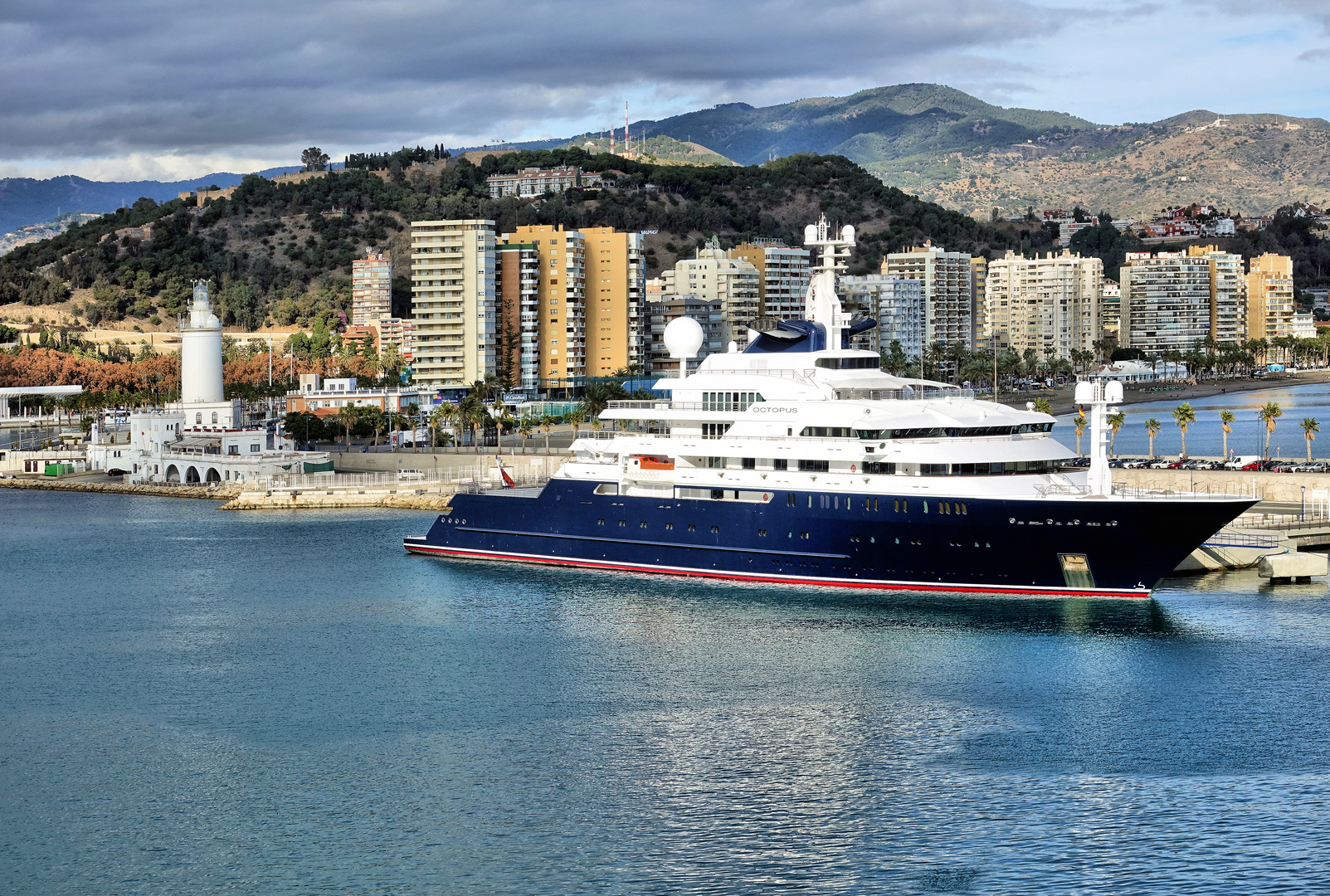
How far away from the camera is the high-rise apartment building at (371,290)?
14038 cm

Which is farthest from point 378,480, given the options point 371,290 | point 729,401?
point 371,290

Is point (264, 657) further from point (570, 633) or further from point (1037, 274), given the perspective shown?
point (1037, 274)

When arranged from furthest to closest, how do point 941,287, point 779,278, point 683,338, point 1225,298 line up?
1. point 1225,298
2. point 941,287
3. point 779,278
4. point 683,338

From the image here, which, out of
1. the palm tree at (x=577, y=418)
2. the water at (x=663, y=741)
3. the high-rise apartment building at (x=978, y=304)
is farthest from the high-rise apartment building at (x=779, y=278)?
the water at (x=663, y=741)

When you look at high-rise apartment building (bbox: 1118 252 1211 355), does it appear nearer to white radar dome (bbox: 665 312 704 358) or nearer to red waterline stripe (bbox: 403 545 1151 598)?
white radar dome (bbox: 665 312 704 358)

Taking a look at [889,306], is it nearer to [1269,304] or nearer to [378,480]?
[1269,304]

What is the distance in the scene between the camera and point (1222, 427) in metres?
85.1

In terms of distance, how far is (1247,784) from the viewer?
71.2ft

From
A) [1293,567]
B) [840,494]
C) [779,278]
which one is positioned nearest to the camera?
[840,494]

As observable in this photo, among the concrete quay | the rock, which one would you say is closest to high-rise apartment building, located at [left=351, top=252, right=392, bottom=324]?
the concrete quay

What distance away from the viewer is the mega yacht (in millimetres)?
32969

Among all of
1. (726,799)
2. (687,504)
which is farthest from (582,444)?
(726,799)

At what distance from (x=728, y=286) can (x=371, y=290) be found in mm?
38224

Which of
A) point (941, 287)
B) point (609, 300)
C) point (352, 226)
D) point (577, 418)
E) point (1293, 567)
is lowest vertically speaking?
point (1293, 567)
